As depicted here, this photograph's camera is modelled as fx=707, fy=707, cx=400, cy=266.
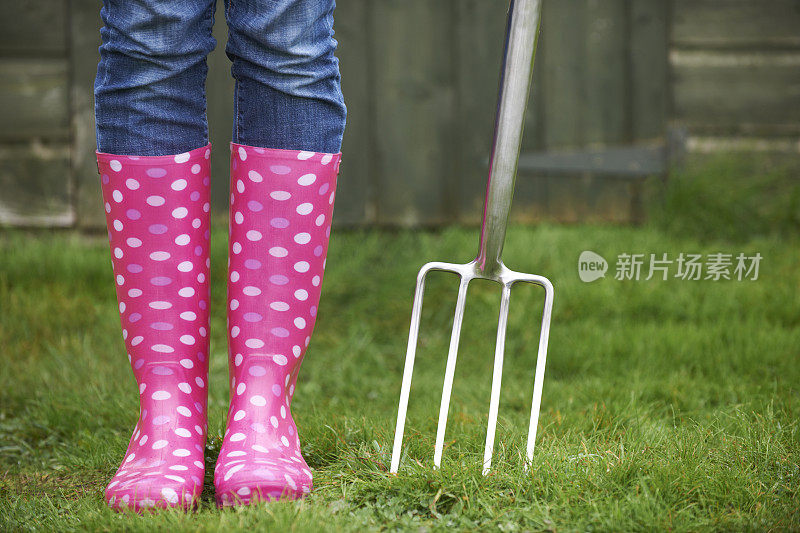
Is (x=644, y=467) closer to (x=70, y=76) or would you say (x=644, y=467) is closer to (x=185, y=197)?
(x=185, y=197)

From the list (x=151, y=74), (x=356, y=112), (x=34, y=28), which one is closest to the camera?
(x=151, y=74)

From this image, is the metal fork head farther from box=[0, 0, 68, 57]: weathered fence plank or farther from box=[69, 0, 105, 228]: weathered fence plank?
box=[0, 0, 68, 57]: weathered fence plank

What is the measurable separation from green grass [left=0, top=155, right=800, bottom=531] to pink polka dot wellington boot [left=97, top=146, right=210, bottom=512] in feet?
0.29

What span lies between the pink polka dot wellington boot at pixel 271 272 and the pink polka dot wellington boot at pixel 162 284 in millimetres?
55

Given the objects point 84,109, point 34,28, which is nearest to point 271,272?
point 84,109

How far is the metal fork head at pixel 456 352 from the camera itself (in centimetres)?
89

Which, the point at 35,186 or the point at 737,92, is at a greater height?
the point at 737,92

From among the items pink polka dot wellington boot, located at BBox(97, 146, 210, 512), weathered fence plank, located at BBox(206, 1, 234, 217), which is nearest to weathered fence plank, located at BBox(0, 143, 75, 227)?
weathered fence plank, located at BBox(206, 1, 234, 217)

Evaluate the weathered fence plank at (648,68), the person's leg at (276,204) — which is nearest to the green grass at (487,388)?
the person's leg at (276,204)

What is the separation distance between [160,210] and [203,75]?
19 cm

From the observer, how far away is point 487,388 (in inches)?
57.4

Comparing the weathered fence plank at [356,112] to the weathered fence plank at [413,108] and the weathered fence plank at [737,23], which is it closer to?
the weathered fence plank at [413,108]

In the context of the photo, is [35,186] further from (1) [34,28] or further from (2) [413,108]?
(2) [413,108]

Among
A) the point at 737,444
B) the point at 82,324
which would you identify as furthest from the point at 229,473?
the point at 82,324
